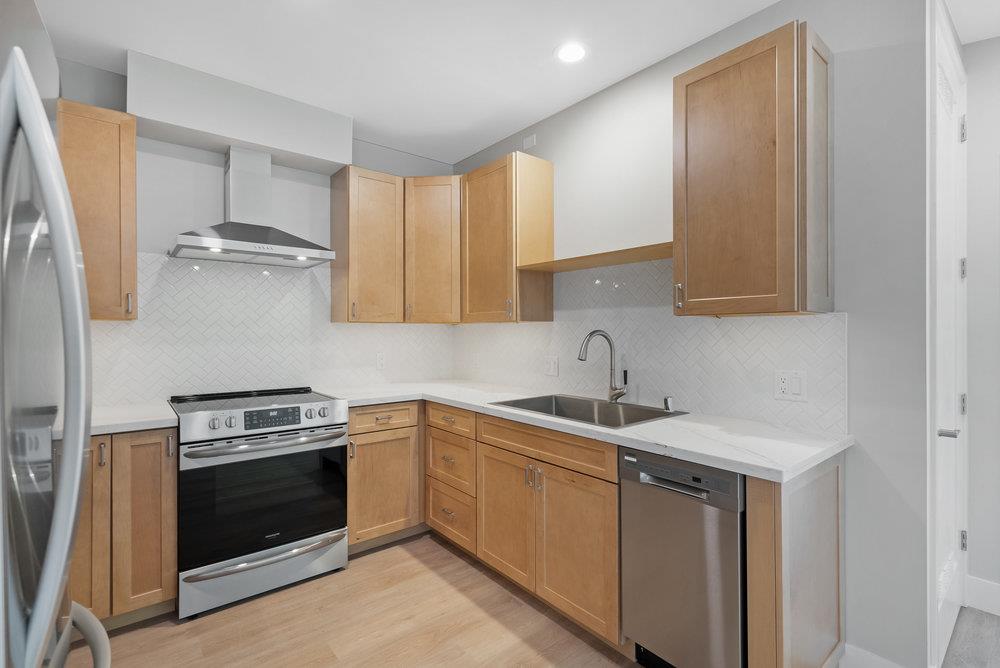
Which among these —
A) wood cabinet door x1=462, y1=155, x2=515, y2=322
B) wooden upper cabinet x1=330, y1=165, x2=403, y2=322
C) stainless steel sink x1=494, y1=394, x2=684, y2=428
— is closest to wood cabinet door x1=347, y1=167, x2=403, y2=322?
wooden upper cabinet x1=330, y1=165, x2=403, y2=322

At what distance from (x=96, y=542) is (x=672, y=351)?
9.00 ft

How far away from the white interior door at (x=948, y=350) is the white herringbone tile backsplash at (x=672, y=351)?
35cm

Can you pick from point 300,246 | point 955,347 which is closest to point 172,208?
point 300,246

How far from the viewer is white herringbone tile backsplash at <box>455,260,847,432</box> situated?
6.45ft

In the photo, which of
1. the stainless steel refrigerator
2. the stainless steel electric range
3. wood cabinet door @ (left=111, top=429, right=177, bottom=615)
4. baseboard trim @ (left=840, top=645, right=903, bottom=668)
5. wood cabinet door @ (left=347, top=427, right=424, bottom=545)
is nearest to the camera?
the stainless steel refrigerator

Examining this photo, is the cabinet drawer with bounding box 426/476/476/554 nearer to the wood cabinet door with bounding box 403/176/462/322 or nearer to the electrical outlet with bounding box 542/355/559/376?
the electrical outlet with bounding box 542/355/559/376

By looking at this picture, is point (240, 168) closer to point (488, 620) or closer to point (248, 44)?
point (248, 44)

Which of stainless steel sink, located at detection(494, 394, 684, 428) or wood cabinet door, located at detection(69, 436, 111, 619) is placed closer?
wood cabinet door, located at detection(69, 436, 111, 619)

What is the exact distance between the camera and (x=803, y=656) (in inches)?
63.4

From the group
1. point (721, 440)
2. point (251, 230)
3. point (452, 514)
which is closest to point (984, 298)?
point (721, 440)

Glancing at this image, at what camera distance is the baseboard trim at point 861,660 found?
1.80 meters

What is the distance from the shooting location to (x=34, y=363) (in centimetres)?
60

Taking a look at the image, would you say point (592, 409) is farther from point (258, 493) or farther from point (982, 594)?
point (982, 594)

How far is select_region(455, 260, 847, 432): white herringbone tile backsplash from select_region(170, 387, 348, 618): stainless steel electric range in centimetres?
132
